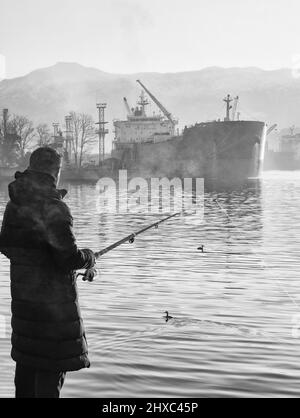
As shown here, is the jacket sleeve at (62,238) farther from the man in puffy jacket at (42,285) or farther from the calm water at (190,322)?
the calm water at (190,322)

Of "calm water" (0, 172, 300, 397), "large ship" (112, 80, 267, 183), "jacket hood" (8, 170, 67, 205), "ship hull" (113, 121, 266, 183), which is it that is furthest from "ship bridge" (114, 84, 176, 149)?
"jacket hood" (8, 170, 67, 205)

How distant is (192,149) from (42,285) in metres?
119

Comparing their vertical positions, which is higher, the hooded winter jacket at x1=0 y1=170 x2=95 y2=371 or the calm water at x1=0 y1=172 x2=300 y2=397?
the hooded winter jacket at x1=0 y1=170 x2=95 y2=371

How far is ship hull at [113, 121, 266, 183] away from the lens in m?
122

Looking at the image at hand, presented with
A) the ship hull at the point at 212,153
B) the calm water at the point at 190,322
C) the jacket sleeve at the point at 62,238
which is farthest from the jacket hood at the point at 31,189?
the ship hull at the point at 212,153

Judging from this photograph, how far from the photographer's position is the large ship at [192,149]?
12250cm

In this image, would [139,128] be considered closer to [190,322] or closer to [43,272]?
[190,322]

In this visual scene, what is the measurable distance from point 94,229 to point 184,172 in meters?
93.3

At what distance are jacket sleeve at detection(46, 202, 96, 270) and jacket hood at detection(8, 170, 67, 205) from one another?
0.18 meters

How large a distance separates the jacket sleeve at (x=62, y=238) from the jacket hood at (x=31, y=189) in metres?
0.18

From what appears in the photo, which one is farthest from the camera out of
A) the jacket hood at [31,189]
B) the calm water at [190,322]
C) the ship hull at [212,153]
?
the ship hull at [212,153]

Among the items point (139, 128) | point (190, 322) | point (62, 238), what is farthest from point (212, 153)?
point (62, 238)

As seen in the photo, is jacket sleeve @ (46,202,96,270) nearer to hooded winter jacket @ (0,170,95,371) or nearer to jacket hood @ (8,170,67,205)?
hooded winter jacket @ (0,170,95,371)

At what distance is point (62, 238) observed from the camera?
612cm
